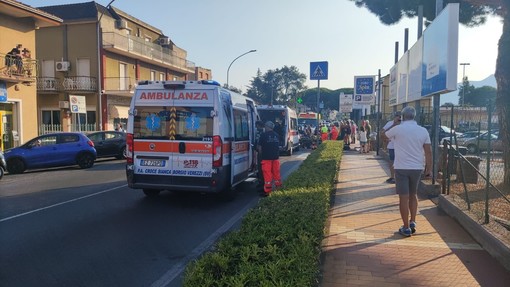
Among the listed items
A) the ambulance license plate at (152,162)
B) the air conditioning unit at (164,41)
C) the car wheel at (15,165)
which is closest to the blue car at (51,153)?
the car wheel at (15,165)

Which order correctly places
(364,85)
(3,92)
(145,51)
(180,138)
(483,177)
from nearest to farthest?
(483,177), (180,138), (3,92), (364,85), (145,51)

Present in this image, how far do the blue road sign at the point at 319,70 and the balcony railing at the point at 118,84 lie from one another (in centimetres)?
2157

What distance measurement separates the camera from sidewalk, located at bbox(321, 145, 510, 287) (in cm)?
444

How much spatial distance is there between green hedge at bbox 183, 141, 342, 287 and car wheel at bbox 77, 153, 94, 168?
12.4 meters

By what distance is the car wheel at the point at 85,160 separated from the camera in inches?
638

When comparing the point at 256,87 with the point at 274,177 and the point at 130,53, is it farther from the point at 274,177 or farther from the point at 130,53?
the point at 274,177

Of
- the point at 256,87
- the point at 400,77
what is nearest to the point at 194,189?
the point at 400,77

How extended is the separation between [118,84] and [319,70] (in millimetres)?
22774

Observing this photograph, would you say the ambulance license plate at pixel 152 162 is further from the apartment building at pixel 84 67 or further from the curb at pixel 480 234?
the apartment building at pixel 84 67

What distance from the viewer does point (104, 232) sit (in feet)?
21.6

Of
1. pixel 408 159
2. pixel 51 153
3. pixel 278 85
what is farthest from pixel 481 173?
pixel 278 85

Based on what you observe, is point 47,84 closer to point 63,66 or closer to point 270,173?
point 63,66

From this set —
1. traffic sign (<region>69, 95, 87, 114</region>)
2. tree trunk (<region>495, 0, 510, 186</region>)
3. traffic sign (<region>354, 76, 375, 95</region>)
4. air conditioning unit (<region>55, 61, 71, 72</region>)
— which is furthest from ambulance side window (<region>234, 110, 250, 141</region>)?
air conditioning unit (<region>55, 61, 71, 72</region>)

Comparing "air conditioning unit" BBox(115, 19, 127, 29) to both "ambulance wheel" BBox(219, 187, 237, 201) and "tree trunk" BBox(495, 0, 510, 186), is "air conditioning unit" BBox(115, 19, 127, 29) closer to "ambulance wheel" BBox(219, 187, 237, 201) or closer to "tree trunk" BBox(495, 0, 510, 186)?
"ambulance wheel" BBox(219, 187, 237, 201)
